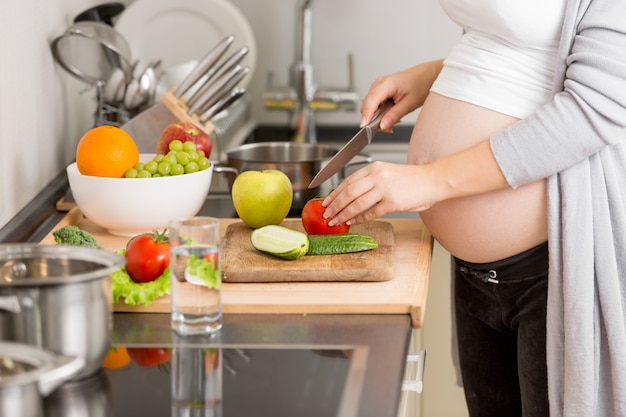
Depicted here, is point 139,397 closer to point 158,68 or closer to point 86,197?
point 86,197

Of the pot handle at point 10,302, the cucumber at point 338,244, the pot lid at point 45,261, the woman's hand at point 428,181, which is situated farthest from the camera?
the cucumber at point 338,244

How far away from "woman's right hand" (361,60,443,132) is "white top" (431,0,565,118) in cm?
22

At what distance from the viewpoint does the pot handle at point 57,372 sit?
0.84m

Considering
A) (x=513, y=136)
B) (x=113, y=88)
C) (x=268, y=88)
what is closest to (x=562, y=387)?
(x=513, y=136)

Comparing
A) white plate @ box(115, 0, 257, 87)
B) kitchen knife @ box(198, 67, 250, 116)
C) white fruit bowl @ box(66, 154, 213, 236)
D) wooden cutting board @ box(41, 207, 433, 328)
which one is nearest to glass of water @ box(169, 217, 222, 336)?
wooden cutting board @ box(41, 207, 433, 328)

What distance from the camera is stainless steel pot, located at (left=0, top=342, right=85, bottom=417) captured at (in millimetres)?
799

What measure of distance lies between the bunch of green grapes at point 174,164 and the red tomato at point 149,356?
1.77 feet

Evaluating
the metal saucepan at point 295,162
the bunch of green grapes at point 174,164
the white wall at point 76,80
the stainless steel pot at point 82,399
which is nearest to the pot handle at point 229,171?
the metal saucepan at point 295,162

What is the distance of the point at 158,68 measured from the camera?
2.41 metres

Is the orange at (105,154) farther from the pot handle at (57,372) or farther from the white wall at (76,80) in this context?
the pot handle at (57,372)

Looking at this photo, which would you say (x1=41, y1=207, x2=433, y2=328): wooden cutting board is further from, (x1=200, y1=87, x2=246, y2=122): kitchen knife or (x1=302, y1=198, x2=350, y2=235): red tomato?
(x1=200, y1=87, x2=246, y2=122): kitchen knife

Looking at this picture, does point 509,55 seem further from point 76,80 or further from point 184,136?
point 76,80

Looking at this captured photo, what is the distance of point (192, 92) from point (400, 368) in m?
1.14

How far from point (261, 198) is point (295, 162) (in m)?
0.21
